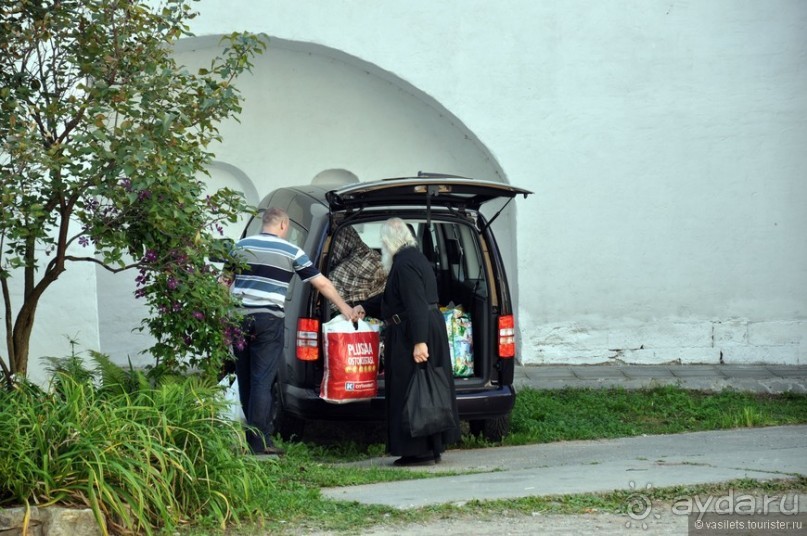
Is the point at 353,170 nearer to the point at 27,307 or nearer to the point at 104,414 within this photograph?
the point at 27,307

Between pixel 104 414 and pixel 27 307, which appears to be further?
pixel 27 307

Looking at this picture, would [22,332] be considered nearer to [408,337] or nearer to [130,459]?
[130,459]

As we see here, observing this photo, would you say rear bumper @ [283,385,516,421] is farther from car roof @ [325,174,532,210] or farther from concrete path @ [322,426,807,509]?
car roof @ [325,174,532,210]

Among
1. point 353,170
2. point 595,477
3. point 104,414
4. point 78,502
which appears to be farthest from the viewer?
point 353,170

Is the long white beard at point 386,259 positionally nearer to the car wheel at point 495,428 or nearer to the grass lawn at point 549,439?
the grass lawn at point 549,439

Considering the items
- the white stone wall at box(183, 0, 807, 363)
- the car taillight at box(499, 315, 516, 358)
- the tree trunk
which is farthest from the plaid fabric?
the white stone wall at box(183, 0, 807, 363)

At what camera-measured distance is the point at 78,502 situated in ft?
18.3

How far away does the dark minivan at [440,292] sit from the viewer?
8227 millimetres

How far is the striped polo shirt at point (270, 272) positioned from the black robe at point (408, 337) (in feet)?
1.97

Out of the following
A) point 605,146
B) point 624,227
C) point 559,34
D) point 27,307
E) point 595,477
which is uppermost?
point 559,34

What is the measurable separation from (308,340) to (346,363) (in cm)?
37

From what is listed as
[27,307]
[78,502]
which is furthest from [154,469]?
[27,307]

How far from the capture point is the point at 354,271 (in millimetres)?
8703

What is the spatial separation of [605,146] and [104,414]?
24.5ft
